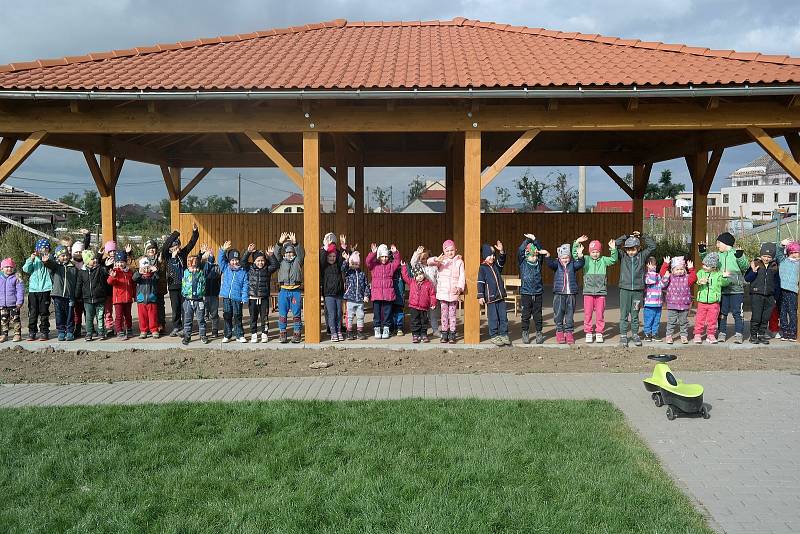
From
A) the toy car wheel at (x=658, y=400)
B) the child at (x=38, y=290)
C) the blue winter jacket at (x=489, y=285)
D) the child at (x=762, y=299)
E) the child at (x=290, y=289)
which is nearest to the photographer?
the toy car wheel at (x=658, y=400)

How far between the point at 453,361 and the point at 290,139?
7.86 meters

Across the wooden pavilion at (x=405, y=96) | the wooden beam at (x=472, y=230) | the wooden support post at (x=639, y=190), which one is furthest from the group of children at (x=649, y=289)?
the wooden support post at (x=639, y=190)

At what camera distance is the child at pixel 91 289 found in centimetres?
954

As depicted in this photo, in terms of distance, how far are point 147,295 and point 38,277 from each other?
1.72 m

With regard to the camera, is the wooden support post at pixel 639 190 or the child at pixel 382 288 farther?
the wooden support post at pixel 639 190

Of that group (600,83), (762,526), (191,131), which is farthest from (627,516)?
(191,131)

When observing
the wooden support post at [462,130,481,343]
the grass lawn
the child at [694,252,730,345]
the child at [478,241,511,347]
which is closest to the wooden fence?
the wooden support post at [462,130,481,343]

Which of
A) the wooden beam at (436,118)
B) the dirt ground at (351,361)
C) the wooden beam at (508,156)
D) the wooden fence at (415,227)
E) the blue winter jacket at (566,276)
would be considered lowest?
the dirt ground at (351,361)

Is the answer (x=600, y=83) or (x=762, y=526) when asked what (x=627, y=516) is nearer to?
(x=762, y=526)

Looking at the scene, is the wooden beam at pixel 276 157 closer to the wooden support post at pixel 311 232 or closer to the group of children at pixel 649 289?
the wooden support post at pixel 311 232

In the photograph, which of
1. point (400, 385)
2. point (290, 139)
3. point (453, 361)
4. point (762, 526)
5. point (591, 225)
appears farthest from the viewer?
point (591, 225)

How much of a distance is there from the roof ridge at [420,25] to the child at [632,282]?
3234 millimetres

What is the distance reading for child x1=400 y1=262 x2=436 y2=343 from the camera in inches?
367

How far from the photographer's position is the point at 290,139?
14.1 metres
